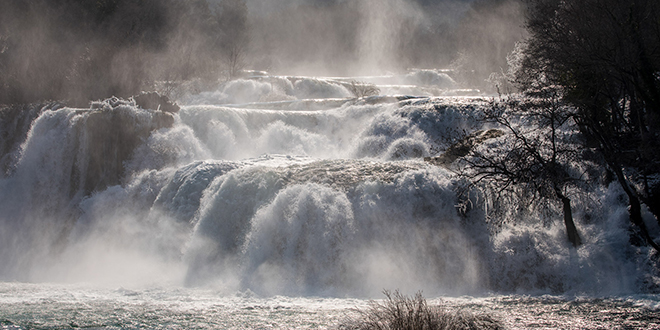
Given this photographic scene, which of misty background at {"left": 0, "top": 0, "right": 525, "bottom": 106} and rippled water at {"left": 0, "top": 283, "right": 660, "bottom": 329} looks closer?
rippled water at {"left": 0, "top": 283, "right": 660, "bottom": 329}

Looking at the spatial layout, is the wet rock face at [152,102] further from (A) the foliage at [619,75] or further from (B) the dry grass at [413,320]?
(B) the dry grass at [413,320]

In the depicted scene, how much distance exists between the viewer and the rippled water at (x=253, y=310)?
6.66 meters

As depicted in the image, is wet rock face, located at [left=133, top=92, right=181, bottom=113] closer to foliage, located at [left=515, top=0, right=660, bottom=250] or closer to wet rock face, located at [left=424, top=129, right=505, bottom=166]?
wet rock face, located at [left=424, top=129, right=505, bottom=166]

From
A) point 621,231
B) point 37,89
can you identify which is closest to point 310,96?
point 37,89

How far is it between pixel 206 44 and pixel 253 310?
4193 cm

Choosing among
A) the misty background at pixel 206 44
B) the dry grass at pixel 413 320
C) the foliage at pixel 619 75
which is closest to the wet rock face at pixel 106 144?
the misty background at pixel 206 44

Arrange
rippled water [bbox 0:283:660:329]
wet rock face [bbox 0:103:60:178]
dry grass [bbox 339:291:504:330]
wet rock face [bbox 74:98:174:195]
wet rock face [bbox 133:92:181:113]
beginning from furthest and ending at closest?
wet rock face [bbox 0:103:60:178], wet rock face [bbox 133:92:181:113], wet rock face [bbox 74:98:174:195], rippled water [bbox 0:283:660:329], dry grass [bbox 339:291:504:330]

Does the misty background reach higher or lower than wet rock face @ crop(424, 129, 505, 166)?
higher

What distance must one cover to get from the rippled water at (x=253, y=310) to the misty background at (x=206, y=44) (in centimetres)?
1702

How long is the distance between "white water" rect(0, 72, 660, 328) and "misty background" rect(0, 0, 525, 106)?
9223 mm

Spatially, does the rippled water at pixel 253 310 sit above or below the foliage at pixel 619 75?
below

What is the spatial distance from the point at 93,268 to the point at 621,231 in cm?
1241

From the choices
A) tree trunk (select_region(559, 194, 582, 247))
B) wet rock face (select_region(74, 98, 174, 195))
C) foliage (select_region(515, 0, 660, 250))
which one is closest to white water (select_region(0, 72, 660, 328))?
wet rock face (select_region(74, 98, 174, 195))

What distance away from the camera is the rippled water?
6656 mm
